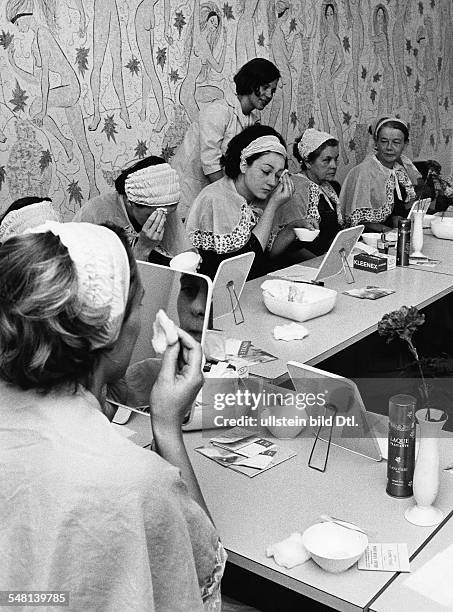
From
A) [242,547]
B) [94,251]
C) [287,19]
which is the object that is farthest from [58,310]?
[287,19]

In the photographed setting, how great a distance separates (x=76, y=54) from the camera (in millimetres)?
3975

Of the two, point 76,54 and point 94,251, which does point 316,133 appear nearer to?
point 76,54

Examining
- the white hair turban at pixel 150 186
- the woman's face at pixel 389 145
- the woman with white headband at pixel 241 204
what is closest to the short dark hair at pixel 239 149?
the woman with white headband at pixel 241 204

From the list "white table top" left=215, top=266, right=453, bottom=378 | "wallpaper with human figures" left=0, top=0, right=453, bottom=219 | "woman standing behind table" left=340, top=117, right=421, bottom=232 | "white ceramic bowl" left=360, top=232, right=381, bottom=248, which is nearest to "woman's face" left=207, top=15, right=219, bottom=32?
"wallpaper with human figures" left=0, top=0, right=453, bottom=219

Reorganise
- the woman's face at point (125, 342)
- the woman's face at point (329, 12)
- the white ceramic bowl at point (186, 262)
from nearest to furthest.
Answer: the woman's face at point (125, 342)
the white ceramic bowl at point (186, 262)
the woman's face at point (329, 12)

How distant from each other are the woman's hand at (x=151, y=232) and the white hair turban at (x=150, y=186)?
0.05 meters

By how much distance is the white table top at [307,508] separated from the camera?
1396 millimetres

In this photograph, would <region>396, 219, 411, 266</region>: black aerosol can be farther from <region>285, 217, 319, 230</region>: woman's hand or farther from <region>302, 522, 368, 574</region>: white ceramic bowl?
<region>302, 522, 368, 574</region>: white ceramic bowl

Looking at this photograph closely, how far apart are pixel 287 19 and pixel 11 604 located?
16.4ft

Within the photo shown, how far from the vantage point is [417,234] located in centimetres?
376

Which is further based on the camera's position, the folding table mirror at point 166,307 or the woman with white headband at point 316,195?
the woman with white headband at point 316,195

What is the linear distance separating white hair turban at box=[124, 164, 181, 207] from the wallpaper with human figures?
3.43 feet

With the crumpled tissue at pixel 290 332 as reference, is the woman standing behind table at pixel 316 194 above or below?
above

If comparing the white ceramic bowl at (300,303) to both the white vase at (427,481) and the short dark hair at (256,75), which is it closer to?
the white vase at (427,481)
